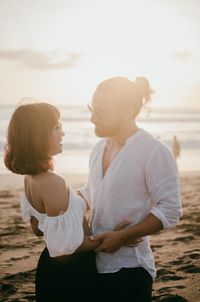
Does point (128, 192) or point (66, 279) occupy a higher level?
point (128, 192)

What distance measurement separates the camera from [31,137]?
273cm

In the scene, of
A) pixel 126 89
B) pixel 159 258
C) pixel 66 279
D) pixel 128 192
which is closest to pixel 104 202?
pixel 128 192

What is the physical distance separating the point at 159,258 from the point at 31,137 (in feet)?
14.1

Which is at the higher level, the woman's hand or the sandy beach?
the woman's hand

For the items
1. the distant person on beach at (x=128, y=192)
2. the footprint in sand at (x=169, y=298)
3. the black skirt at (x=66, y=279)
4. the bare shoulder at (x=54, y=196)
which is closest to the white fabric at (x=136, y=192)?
the distant person on beach at (x=128, y=192)

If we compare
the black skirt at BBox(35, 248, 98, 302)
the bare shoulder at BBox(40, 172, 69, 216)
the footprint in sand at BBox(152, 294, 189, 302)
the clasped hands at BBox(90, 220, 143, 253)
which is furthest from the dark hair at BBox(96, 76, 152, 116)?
the footprint in sand at BBox(152, 294, 189, 302)

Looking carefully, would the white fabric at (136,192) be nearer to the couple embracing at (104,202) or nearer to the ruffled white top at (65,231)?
the couple embracing at (104,202)

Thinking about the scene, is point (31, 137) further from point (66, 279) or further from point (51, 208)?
point (66, 279)

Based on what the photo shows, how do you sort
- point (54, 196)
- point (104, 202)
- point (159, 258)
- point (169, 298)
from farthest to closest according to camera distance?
point (159, 258) < point (169, 298) < point (104, 202) < point (54, 196)

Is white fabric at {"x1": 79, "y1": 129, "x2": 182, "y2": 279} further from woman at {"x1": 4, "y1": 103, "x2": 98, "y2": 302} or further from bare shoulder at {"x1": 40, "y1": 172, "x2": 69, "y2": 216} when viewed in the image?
bare shoulder at {"x1": 40, "y1": 172, "x2": 69, "y2": 216}

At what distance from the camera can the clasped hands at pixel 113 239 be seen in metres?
2.72

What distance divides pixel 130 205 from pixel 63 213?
0.41 metres

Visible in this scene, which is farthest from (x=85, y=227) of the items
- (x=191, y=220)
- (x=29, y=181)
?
(x=191, y=220)

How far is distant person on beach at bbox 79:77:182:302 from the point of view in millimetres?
2709
